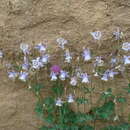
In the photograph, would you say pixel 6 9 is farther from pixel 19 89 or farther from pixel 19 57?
pixel 19 89

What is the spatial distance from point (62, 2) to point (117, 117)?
1.16 meters

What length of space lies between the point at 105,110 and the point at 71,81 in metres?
0.47

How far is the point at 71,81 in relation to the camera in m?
3.73

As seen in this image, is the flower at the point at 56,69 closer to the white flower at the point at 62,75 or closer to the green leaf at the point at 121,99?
the white flower at the point at 62,75

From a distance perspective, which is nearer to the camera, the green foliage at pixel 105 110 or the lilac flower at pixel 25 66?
the lilac flower at pixel 25 66

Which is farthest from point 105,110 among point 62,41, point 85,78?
point 62,41

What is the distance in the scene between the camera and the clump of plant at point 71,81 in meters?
3.77

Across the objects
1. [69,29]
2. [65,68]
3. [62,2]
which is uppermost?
[62,2]

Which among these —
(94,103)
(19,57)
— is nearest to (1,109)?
(19,57)

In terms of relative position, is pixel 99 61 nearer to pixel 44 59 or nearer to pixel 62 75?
pixel 62 75

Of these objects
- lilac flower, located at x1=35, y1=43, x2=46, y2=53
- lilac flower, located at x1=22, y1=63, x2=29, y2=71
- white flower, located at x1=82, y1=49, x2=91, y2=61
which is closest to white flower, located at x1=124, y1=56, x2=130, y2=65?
white flower, located at x1=82, y1=49, x2=91, y2=61

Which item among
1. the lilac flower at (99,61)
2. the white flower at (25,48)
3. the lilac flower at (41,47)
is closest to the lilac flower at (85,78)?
the lilac flower at (99,61)

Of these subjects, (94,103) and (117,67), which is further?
(94,103)

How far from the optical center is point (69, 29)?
3867 millimetres
